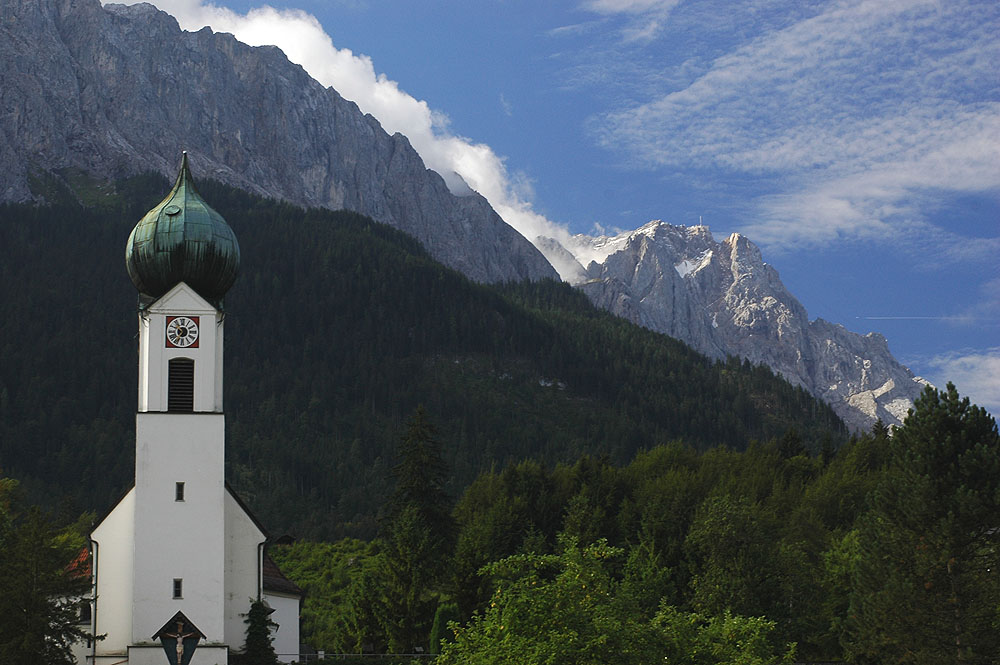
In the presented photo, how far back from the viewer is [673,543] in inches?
3383

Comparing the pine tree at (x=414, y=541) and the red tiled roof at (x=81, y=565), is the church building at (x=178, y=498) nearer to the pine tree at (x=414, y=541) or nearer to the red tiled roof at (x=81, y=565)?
the red tiled roof at (x=81, y=565)

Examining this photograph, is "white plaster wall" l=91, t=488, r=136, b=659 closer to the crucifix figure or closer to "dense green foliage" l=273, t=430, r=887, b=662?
the crucifix figure

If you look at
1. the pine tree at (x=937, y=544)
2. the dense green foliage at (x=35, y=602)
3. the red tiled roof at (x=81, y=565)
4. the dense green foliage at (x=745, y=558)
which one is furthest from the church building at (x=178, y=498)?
the pine tree at (x=937, y=544)

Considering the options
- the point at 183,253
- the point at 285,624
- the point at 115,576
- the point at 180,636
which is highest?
the point at 183,253

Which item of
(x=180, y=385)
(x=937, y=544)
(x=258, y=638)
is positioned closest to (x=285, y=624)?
(x=258, y=638)

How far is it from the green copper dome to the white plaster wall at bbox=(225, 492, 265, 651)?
955 centimetres

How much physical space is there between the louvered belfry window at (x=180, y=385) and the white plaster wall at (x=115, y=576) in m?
4.54

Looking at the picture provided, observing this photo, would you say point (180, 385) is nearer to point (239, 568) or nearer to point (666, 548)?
point (239, 568)

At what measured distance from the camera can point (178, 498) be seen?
56125 millimetres

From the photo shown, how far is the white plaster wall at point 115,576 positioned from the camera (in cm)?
5741

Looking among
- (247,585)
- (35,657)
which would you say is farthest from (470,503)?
(35,657)

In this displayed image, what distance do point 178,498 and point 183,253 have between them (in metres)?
10.4

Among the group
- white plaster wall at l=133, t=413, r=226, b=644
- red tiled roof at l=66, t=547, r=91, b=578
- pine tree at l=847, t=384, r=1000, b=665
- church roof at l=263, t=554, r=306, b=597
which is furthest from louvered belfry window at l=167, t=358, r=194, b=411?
pine tree at l=847, t=384, r=1000, b=665

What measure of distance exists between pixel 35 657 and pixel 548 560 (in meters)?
22.3
